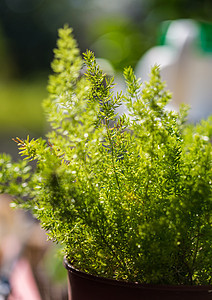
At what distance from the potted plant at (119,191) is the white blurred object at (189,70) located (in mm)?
1095

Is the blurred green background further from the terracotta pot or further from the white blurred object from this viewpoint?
the terracotta pot

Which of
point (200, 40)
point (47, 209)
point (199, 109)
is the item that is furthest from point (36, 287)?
point (200, 40)

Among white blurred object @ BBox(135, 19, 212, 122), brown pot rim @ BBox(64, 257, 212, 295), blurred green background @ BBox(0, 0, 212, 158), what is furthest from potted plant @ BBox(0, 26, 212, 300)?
blurred green background @ BBox(0, 0, 212, 158)

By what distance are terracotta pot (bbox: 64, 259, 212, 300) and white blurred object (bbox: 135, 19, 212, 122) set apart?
1124 millimetres

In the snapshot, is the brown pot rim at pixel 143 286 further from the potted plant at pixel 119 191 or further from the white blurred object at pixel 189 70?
the white blurred object at pixel 189 70

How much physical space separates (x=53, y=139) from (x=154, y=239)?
0.10 metres

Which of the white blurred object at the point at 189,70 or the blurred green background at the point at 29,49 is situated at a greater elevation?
the blurred green background at the point at 29,49

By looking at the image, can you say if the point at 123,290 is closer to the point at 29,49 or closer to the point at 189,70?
the point at 189,70

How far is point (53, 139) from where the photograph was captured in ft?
0.96

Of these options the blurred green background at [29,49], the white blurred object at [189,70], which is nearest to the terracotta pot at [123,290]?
the white blurred object at [189,70]

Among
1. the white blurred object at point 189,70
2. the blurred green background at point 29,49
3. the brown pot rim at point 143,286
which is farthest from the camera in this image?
the blurred green background at point 29,49

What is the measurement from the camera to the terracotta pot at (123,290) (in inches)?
10.3

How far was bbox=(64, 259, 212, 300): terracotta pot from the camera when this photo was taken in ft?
0.86

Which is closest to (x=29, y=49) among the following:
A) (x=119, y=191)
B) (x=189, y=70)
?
(x=189, y=70)
